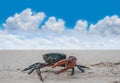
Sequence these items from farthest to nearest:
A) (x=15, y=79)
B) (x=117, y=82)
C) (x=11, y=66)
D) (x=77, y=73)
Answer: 1. (x=11, y=66)
2. (x=77, y=73)
3. (x=15, y=79)
4. (x=117, y=82)

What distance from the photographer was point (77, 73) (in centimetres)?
1195


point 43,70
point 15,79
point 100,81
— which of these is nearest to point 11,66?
point 43,70

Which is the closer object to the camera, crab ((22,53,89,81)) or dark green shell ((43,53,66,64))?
crab ((22,53,89,81))

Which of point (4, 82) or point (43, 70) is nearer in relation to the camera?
point (4, 82)

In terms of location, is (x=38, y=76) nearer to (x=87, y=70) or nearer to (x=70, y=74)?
(x=70, y=74)

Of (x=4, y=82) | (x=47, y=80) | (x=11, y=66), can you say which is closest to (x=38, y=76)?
(x=47, y=80)

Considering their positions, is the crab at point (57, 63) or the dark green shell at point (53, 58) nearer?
the crab at point (57, 63)

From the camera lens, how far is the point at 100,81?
10.4m

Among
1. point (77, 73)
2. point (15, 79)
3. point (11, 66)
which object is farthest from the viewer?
point (11, 66)

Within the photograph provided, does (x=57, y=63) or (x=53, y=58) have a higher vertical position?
(x=53, y=58)

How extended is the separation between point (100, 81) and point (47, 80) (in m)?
1.70

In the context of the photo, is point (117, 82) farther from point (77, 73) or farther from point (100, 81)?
point (77, 73)

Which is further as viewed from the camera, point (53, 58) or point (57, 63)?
point (53, 58)

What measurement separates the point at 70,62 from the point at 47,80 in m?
1.03
